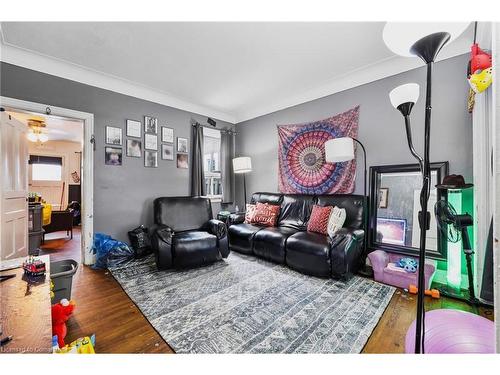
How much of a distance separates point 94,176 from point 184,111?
5.88 feet

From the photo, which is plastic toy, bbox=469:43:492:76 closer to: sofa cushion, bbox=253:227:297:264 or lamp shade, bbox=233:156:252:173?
sofa cushion, bbox=253:227:297:264

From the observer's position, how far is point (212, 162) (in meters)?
4.41

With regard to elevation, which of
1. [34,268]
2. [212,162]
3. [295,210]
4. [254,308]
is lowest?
[254,308]

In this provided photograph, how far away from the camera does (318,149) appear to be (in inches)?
129

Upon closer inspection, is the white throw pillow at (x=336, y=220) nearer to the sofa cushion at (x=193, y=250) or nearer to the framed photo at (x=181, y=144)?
the sofa cushion at (x=193, y=250)

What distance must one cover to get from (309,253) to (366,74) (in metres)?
2.43

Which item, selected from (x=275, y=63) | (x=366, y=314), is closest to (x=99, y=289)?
(x=366, y=314)

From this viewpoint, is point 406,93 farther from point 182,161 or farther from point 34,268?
point 182,161

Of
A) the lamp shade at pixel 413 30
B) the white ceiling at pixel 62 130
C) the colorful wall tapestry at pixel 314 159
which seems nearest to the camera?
the lamp shade at pixel 413 30

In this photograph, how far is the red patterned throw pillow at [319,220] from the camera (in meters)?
2.64

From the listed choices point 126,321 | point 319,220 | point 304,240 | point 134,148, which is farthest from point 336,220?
point 134,148

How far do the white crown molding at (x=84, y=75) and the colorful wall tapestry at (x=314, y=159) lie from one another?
187 cm

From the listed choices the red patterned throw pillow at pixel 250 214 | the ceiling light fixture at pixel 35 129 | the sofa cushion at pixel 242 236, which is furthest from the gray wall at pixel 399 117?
the ceiling light fixture at pixel 35 129
